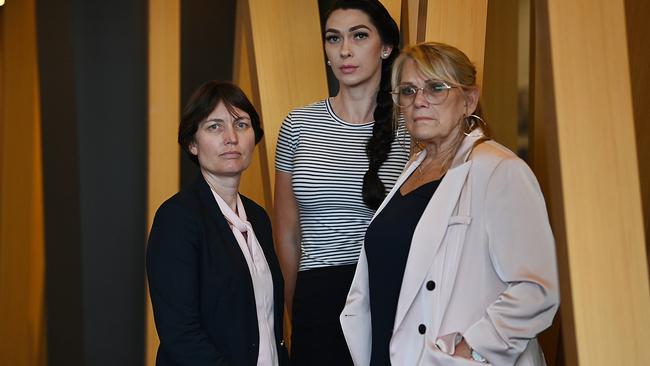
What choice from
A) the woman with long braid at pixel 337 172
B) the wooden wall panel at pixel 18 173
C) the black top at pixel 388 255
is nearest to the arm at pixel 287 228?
the woman with long braid at pixel 337 172

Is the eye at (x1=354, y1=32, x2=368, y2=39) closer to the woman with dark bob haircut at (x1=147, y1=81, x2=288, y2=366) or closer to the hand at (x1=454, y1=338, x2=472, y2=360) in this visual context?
the woman with dark bob haircut at (x1=147, y1=81, x2=288, y2=366)

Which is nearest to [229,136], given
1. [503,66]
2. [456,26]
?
[456,26]

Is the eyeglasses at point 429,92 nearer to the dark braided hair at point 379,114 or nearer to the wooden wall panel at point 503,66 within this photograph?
the dark braided hair at point 379,114

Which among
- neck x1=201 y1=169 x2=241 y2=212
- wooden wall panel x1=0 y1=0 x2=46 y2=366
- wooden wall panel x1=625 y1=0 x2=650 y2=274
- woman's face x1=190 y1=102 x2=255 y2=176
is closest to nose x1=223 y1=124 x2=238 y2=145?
woman's face x1=190 y1=102 x2=255 y2=176

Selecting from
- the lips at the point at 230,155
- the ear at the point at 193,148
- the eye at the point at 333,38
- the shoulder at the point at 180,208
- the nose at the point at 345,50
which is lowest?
the shoulder at the point at 180,208

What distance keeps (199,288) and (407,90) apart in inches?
29.2

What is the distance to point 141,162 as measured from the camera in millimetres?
5559

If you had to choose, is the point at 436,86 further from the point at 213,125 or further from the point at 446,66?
the point at 213,125

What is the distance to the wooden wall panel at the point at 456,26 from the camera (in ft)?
10.3

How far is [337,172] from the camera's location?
118 inches

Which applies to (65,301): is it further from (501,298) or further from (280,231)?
(501,298)

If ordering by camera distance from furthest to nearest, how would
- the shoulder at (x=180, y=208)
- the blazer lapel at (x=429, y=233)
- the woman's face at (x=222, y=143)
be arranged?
the woman's face at (x=222, y=143) → the shoulder at (x=180, y=208) → the blazer lapel at (x=429, y=233)

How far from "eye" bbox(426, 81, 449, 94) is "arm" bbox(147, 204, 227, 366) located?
27.8 inches

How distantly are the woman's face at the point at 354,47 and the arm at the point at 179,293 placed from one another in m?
1.00
